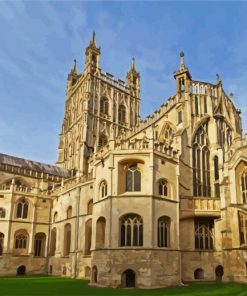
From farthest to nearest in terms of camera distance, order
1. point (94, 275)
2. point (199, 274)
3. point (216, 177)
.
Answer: point (216, 177) → point (199, 274) → point (94, 275)

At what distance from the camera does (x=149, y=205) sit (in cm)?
2694

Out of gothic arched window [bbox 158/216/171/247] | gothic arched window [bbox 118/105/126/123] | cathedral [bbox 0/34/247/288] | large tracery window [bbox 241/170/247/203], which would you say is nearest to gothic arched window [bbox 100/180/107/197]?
A: cathedral [bbox 0/34/247/288]

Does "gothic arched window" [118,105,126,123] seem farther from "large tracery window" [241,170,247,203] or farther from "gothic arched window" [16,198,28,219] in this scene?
"large tracery window" [241,170,247,203]

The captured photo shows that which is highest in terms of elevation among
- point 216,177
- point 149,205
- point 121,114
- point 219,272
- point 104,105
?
point 104,105

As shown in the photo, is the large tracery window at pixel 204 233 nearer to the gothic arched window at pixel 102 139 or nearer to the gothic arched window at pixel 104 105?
the gothic arched window at pixel 102 139

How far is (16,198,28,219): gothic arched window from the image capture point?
46.4 metres

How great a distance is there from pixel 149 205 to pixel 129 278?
19.8 feet

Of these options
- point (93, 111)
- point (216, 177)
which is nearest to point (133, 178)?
point (216, 177)

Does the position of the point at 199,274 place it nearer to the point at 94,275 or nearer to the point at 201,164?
the point at 94,275

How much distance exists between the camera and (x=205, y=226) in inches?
1255

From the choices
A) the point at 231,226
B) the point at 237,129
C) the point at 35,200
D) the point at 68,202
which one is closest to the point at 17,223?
the point at 35,200

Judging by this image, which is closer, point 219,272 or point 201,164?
point 219,272

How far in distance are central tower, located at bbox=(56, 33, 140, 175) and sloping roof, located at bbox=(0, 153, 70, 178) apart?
3.22 metres

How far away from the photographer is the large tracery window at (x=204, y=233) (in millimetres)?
31250
